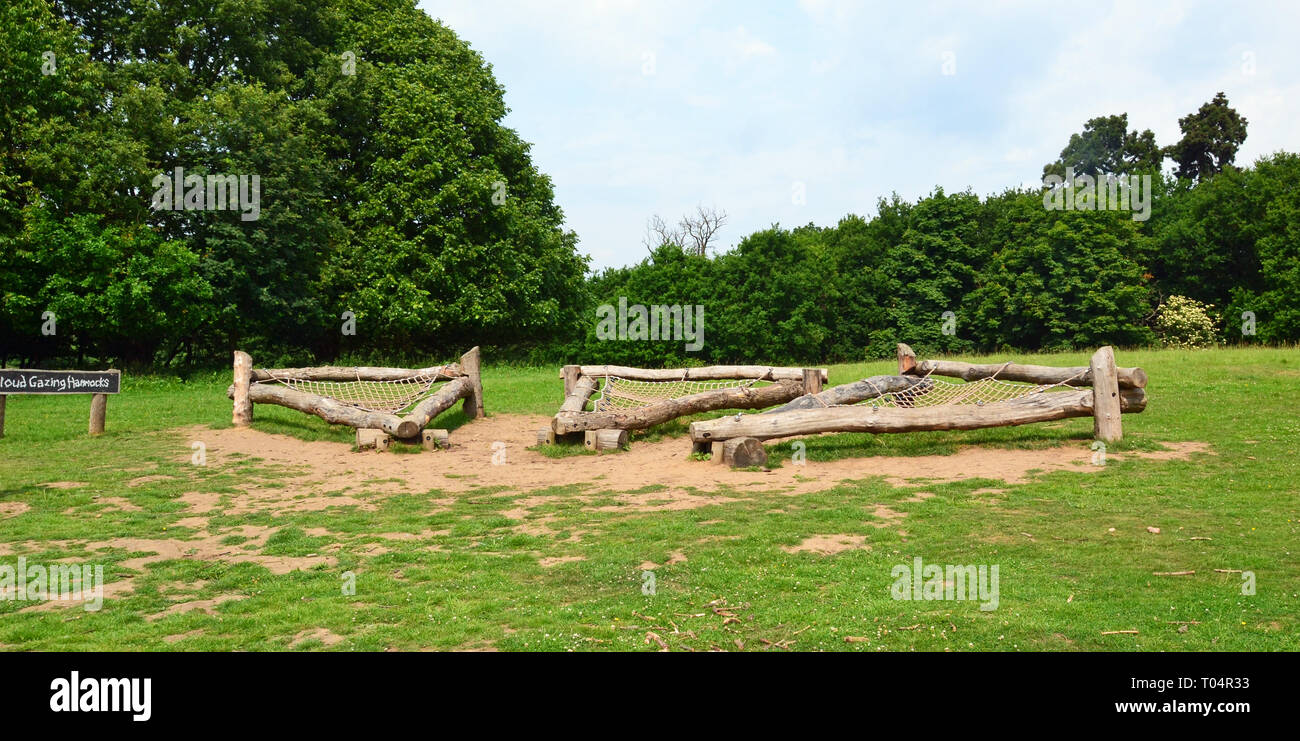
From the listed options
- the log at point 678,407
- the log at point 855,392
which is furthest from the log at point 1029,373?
the log at point 678,407

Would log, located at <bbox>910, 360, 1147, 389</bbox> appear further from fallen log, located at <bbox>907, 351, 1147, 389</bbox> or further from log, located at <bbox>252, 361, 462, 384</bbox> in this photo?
log, located at <bbox>252, 361, 462, 384</bbox>

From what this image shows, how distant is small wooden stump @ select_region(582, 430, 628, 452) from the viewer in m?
13.5

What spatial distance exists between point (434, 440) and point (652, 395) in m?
4.09

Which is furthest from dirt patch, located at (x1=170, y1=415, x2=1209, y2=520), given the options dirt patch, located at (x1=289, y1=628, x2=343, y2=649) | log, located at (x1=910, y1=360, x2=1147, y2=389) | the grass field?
dirt patch, located at (x1=289, y1=628, x2=343, y2=649)

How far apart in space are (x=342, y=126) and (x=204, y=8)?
542 cm

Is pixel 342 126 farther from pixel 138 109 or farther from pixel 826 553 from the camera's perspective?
pixel 826 553

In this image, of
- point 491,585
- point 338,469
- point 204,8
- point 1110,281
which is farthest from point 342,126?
point 1110,281

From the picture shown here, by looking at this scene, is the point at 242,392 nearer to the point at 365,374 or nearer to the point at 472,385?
the point at 365,374

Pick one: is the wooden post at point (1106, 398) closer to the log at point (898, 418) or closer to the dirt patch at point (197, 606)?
the log at point (898, 418)

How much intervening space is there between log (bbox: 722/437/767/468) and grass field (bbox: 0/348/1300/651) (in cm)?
40

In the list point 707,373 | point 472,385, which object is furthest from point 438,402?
point 707,373

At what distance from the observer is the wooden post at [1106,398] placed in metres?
12.0

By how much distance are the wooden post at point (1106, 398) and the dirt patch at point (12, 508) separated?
13.5 metres

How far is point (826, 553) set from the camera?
7445 millimetres
